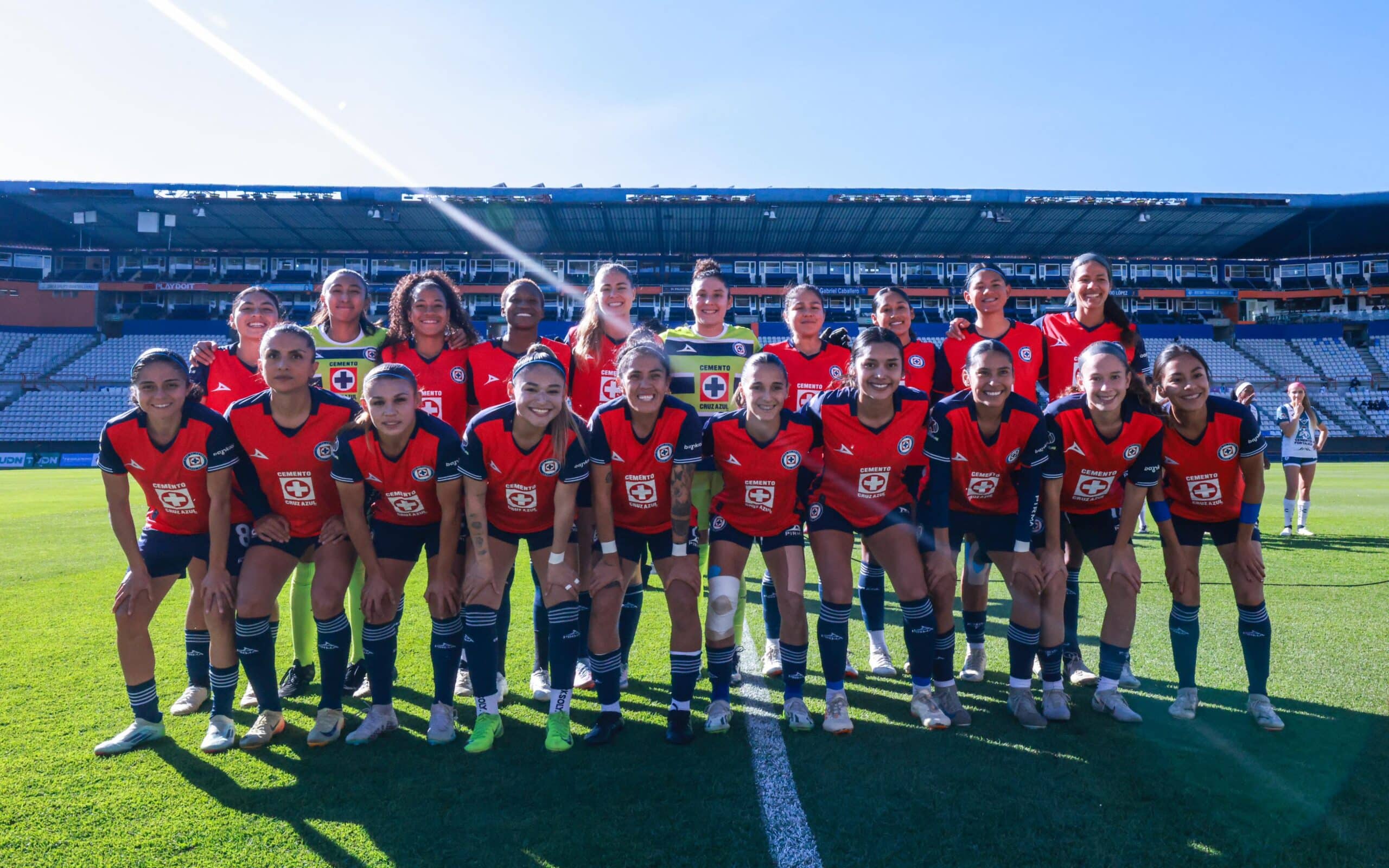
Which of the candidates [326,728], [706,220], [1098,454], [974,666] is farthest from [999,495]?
[706,220]

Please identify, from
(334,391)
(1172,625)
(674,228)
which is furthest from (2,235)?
(1172,625)

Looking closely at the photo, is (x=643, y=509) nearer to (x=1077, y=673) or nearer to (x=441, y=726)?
(x=441, y=726)

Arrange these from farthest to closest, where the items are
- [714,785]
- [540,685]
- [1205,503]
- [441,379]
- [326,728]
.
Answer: [441,379] < [540,685] < [1205,503] < [326,728] < [714,785]

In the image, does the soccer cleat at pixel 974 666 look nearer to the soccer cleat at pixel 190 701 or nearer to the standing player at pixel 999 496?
the standing player at pixel 999 496

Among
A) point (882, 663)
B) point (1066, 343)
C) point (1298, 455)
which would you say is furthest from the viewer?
point (1298, 455)

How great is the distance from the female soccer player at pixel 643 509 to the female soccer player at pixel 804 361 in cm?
107

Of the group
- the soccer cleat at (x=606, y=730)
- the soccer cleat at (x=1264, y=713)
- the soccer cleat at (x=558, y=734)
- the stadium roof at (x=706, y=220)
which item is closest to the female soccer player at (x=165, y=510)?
the soccer cleat at (x=558, y=734)

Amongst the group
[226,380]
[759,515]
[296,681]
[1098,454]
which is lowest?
[296,681]

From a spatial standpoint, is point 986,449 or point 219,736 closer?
point 219,736

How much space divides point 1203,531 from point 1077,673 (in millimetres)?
1138

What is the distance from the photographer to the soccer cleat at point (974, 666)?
4559 millimetres

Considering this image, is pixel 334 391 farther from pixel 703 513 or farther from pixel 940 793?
pixel 940 793

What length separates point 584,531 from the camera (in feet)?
13.7

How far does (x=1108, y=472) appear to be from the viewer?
414 cm
